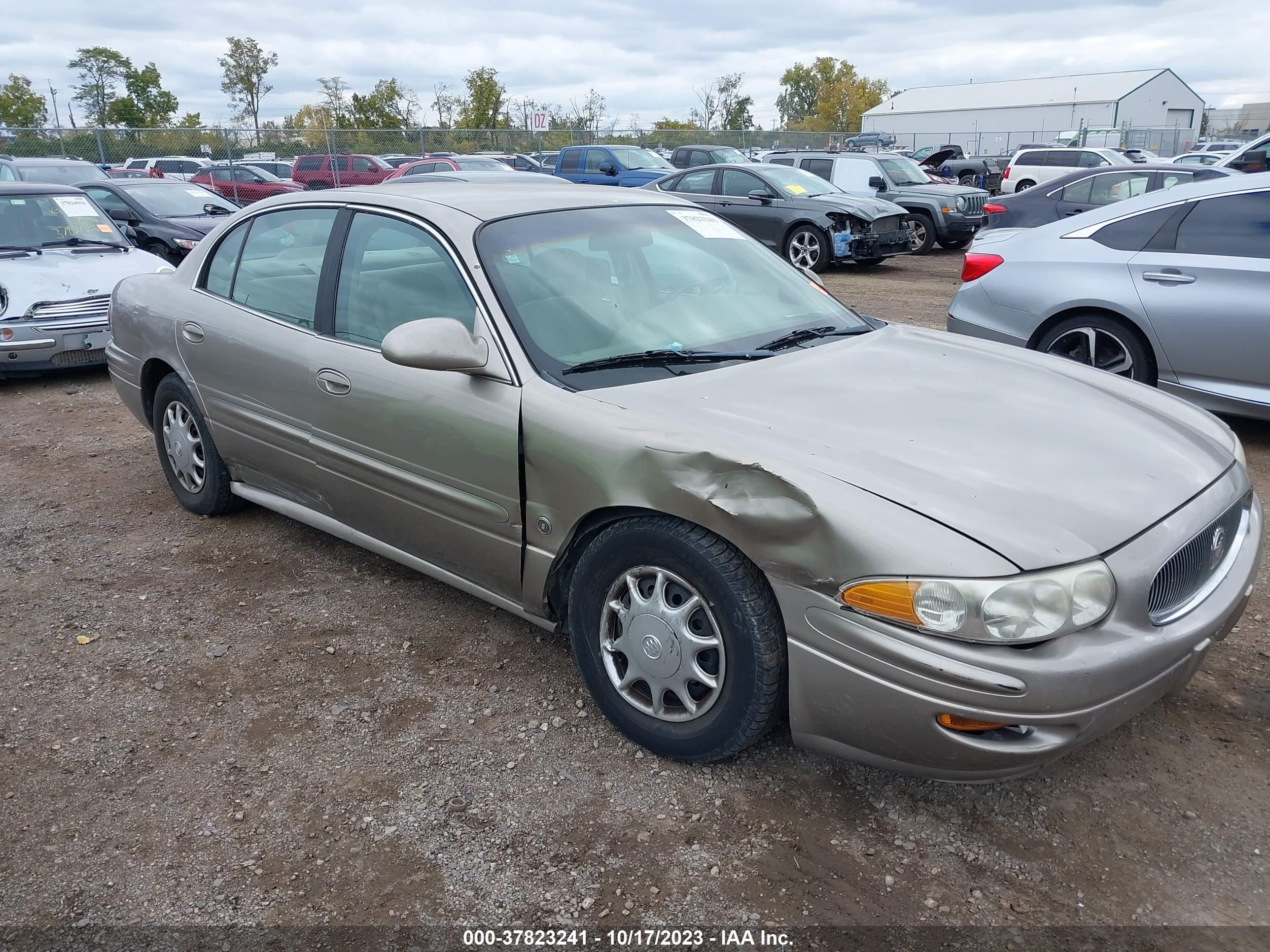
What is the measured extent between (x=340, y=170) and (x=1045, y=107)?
61.2 metres

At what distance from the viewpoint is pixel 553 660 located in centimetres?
348

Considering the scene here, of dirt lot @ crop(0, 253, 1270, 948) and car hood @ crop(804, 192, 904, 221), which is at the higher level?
car hood @ crop(804, 192, 904, 221)

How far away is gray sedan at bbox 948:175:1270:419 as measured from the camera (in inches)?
208

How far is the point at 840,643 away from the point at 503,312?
59.3 inches

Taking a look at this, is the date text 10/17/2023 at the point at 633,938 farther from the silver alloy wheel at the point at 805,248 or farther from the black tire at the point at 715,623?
the silver alloy wheel at the point at 805,248

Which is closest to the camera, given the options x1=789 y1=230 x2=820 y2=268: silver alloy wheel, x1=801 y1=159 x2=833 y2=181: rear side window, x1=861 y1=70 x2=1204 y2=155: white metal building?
x1=789 y1=230 x2=820 y2=268: silver alloy wheel

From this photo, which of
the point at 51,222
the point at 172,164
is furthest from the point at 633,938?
the point at 172,164

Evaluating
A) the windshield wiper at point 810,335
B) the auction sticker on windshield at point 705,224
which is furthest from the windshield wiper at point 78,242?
the windshield wiper at point 810,335

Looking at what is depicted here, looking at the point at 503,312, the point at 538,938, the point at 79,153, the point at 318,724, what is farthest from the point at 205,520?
the point at 79,153

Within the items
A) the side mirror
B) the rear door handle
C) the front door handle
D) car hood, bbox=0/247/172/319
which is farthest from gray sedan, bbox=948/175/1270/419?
car hood, bbox=0/247/172/319

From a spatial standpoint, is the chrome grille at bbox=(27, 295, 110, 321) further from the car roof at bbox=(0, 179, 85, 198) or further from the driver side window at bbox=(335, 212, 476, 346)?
the driver side window at bbox=(335, 212, 476, 346)

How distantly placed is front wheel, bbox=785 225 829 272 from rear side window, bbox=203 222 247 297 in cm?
986

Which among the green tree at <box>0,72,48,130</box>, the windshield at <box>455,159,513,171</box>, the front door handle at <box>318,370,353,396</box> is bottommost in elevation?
the front door handle at <box>318,370,353,396</box>

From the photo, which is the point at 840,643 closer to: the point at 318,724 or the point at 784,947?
the point at 784,947
